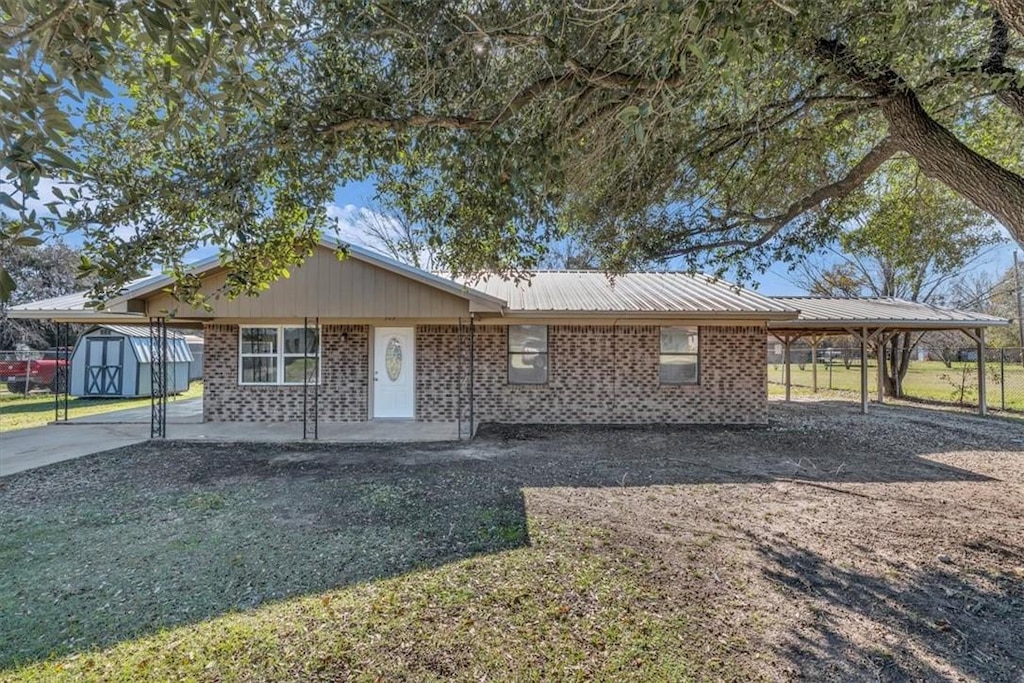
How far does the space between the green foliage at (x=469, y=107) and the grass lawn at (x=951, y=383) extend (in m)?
13.8

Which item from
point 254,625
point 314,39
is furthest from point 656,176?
point 254,625

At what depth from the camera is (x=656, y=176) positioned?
5664mm

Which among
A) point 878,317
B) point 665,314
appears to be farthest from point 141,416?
point 878,317

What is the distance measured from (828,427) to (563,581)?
9538 mm

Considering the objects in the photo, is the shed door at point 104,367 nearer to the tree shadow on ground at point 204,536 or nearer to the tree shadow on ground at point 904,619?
the tree shadow on ground at point 204,536

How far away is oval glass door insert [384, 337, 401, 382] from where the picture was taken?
11242mm

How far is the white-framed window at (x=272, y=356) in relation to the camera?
36.9 feet

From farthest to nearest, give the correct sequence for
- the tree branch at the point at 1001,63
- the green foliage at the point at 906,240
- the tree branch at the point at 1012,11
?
the green foliage at the point at 906,240
the tree branch at the point at 1001,63
the tree branch at the point at 1012,11

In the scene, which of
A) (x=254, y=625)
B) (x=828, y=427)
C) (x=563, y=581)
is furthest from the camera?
(x=828, y=427)

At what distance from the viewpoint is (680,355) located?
1145 centimetres

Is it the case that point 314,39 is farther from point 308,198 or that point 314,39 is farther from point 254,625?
point 254,625

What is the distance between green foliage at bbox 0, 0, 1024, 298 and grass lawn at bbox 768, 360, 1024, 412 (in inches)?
542

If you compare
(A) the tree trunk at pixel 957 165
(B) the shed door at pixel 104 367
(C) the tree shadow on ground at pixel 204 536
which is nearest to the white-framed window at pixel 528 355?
(C) the tree shadow on ground at pixel 204 536

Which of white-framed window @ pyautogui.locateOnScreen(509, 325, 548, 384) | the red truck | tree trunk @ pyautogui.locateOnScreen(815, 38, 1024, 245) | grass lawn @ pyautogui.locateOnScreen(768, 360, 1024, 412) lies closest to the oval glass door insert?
white-framed window @ pyautogui.locateOnScreen(509, 325, 548, 384)
